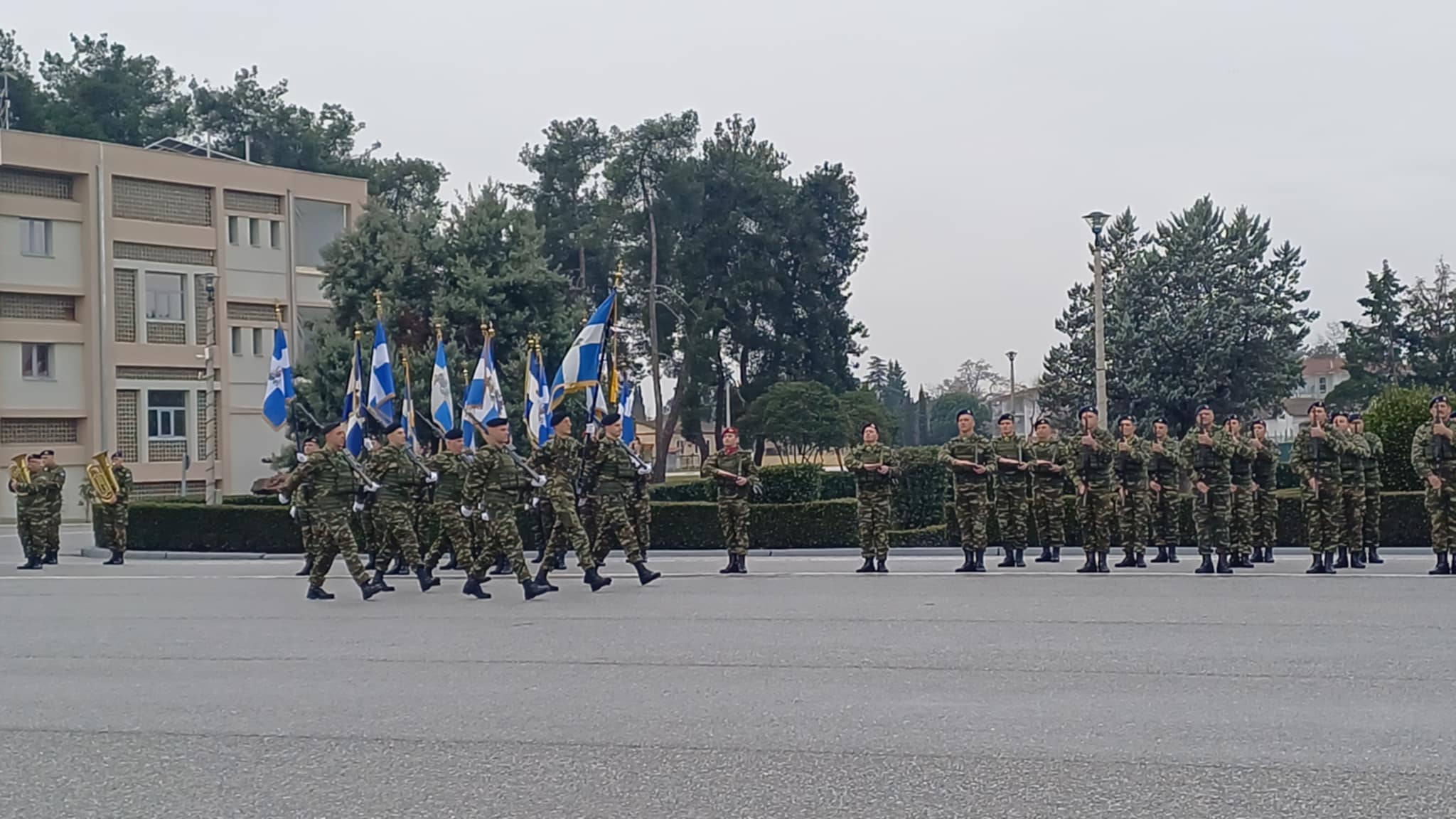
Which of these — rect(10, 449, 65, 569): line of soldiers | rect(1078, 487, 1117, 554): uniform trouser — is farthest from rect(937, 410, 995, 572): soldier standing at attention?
rect(10, 449, 65, 569): line of soldiers

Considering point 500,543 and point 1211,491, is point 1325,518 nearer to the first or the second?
point 1211,491

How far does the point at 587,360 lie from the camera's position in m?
20.5

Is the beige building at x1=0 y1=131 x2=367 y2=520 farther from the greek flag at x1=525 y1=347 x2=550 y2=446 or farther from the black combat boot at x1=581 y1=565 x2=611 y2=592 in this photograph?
the black combat boot at x1=581 y1=565 x2=611 y2=592

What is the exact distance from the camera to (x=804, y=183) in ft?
216

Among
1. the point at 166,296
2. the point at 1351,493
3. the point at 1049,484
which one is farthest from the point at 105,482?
the point at 166,296

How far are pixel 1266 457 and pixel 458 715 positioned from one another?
1169 centimetres

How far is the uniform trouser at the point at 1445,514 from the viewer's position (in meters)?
15.9

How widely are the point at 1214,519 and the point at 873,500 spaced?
3.74m

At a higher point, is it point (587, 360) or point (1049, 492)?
point (587, 360)

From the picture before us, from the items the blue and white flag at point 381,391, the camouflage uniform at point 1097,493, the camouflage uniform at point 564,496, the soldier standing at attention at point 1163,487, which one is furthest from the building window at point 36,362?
the camouflage uniform at point 1097,493

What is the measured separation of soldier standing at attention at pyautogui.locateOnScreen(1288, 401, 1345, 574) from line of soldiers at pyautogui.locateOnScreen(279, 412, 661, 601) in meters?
7.13

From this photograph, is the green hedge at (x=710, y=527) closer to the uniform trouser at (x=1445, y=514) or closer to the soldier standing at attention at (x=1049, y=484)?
the soldier standing at attention at (x=1049, y=484)

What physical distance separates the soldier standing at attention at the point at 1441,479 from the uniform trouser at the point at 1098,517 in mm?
3231

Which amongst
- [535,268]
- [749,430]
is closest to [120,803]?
[535,268]
